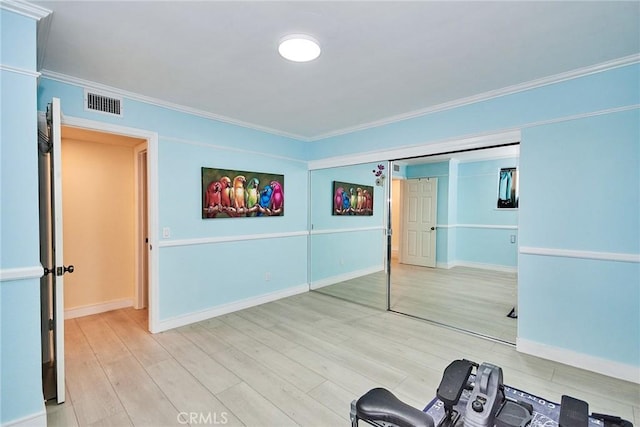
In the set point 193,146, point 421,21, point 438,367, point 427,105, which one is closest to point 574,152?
point 427,105

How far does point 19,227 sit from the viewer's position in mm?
1734

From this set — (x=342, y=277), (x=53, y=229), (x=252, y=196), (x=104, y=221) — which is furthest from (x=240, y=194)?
(x=342, y=277)

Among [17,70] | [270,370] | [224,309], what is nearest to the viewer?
[17,70]

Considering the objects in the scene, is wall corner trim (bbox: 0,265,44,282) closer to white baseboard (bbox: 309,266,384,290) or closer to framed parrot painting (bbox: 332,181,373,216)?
white baseboard (bbox: 309,266,384,290)

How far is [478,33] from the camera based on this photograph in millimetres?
1987

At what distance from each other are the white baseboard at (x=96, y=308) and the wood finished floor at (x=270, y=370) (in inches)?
5.5

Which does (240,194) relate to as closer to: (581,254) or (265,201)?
(265,201)

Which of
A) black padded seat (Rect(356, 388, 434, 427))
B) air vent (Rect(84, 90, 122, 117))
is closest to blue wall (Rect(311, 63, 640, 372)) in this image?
black padded seat (Rect(356, 388, 434, 427))

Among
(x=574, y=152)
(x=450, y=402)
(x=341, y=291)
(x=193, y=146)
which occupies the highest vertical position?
(x=193, y=146)

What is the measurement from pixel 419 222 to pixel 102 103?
6300 millimetres

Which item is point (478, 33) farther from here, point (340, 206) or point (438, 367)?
point (340, 206)

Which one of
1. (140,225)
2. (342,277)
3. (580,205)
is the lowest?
(342,277)

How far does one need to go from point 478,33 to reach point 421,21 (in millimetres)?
454

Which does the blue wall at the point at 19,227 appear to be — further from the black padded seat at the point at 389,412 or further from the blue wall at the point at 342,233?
the blue wall at the point at 342,233
